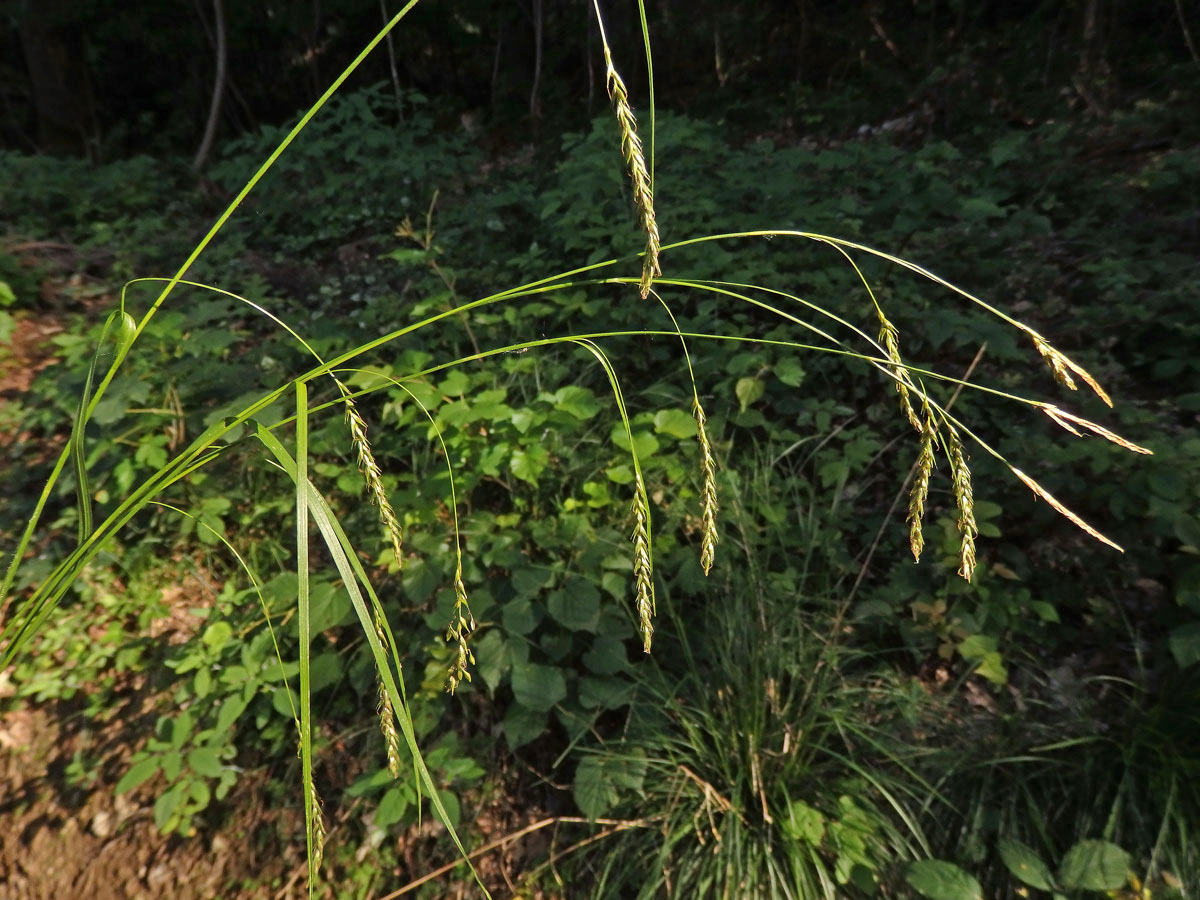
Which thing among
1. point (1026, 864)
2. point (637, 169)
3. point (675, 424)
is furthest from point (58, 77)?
point (1026, 864)

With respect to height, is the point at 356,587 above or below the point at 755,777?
above

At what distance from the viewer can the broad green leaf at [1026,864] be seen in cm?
144

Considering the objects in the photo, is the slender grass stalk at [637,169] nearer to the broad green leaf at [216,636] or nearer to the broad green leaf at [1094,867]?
the broad green leaf at [1094,867]

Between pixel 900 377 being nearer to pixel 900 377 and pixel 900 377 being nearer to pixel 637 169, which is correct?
pixel 900 377

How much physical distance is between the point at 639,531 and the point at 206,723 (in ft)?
6.01

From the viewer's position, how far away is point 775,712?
5.62 ft

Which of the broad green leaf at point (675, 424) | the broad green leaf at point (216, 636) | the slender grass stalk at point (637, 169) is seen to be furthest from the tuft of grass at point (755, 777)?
the slender grass stalk at point (637, 169)

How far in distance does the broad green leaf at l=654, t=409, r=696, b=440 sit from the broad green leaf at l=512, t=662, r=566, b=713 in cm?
76

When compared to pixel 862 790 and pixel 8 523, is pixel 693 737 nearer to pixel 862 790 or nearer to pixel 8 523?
pixel 862 790

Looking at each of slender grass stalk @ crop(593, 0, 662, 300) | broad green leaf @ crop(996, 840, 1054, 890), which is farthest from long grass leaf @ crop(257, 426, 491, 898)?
broad green leaf @ crop(996, 840, 1054, 890)

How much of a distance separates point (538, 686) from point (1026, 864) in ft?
3.52

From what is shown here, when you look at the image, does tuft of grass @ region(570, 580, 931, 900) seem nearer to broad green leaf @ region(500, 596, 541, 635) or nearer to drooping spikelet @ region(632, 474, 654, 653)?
broad green leaf @ region(500, 596, 541, 635)

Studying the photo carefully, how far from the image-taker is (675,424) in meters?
2.19

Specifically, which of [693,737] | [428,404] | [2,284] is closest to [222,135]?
[2,284]
